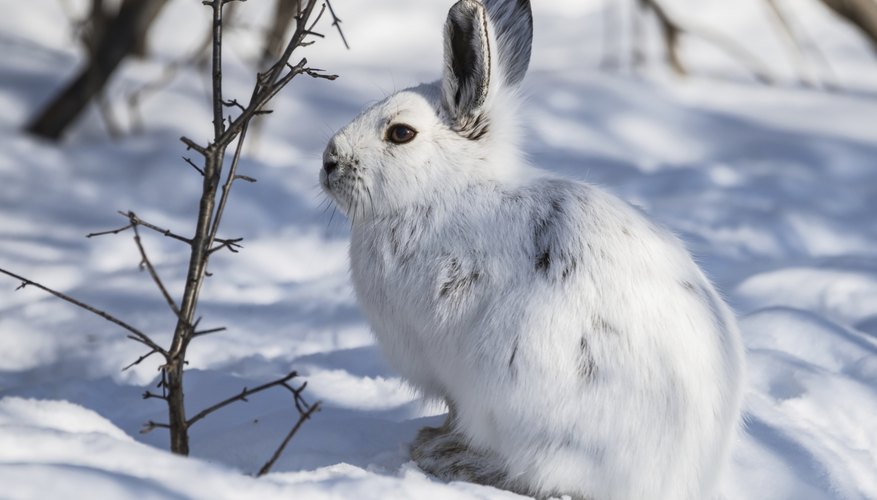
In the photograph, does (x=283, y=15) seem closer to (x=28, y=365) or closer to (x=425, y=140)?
(x=28, y=365)

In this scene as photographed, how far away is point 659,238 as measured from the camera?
7.29 feet

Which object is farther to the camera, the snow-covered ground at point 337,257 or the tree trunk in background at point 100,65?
the tree trunk in background at point 100,65

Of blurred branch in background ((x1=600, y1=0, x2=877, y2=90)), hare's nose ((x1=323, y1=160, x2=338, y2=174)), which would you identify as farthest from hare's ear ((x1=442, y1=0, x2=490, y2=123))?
blurred branch in background ((x1=600, y1=0, x2=877, y2=90))

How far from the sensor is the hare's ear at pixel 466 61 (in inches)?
88.8

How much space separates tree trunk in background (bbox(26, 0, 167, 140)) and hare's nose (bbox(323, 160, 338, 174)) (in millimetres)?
3567

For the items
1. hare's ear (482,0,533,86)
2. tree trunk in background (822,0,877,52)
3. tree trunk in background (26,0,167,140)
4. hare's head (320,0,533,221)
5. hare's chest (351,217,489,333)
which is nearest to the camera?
hare's chest (351,217,489,333)

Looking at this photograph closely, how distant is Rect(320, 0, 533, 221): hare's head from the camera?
232cm

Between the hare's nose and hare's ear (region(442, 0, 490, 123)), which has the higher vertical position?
hare's ear (region(442, 0, 490, 123))

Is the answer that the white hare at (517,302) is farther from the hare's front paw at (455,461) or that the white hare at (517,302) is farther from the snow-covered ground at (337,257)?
the snow-covered ground at (337,257)

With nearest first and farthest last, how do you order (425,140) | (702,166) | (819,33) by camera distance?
(425,140), (702,166), (819,33)

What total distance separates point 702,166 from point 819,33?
324 centimetres

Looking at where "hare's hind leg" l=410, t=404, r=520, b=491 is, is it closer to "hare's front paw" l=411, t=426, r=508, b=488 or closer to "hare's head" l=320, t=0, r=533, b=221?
"hare's front paw" l=411, t=426, r=508, b=488

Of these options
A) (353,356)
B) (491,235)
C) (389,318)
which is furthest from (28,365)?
(491,235)

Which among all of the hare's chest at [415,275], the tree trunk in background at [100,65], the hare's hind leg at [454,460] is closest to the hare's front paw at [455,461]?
the hare's hind leg at [454,460]
